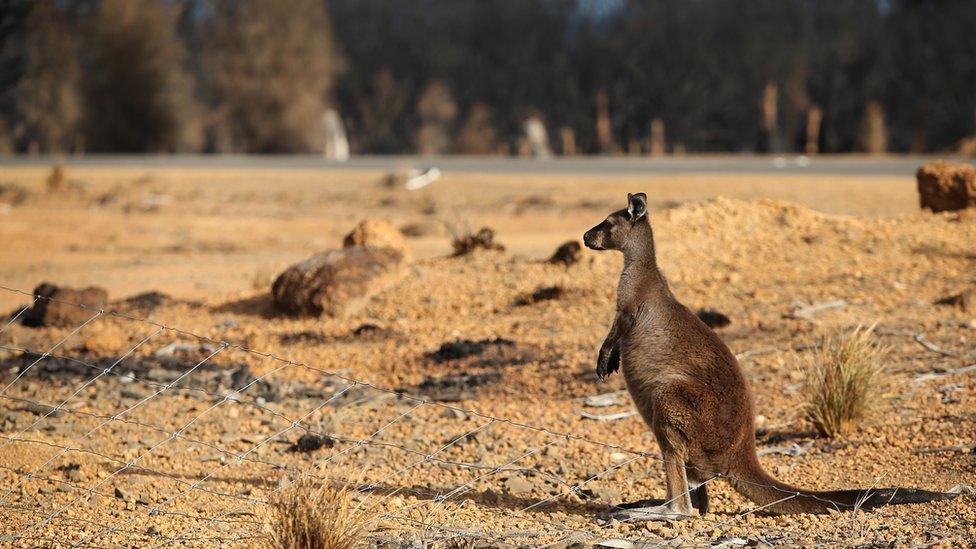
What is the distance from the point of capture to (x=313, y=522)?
5.16 m

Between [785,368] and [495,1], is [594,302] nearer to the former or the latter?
[785,368]

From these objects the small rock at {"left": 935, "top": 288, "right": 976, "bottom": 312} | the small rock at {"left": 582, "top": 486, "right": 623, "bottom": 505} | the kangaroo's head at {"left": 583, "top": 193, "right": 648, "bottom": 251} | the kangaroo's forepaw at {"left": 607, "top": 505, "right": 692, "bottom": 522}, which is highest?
the kangaroo's head at {"left": 583, "top": 193, "right": 648, "bottom": 251}

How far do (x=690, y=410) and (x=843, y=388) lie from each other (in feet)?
7.11

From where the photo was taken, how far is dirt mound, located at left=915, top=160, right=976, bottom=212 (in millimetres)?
12898

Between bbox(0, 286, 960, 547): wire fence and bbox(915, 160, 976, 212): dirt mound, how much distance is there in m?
7.06

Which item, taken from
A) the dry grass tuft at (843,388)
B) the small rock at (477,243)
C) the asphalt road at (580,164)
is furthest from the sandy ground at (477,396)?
the asphalt road at (580,164)

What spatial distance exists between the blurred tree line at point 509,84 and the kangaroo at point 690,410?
30.8 meters

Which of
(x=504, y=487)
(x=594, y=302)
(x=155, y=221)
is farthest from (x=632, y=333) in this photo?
(x=155, y=221)

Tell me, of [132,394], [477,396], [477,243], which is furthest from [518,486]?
[477,243]

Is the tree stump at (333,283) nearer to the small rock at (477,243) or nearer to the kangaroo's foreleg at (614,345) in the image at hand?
the small rock at (477,243)

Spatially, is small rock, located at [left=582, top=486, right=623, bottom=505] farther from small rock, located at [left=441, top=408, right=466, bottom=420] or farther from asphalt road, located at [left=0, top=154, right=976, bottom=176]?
asphalt road, located at [left=0, top=154, right=976, bottom=176]

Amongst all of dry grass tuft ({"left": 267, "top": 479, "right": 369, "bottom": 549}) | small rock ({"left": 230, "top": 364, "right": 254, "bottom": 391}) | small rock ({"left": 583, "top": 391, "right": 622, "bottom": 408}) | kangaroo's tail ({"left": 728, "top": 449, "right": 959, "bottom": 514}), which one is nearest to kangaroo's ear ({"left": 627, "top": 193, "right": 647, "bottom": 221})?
kangaroo's tail ({"left": 728, "top": 449, "right": 959, "bottom": 514})

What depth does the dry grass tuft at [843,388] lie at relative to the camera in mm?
7402

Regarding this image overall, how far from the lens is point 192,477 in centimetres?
698
